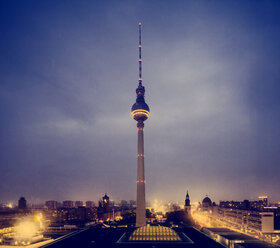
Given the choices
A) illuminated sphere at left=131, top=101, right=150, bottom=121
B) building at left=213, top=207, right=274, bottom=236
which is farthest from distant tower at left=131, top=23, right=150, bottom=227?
building at left=213, top=207, right=274, bottom=236

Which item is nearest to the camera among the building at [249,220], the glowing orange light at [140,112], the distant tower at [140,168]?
the building at [249,220]

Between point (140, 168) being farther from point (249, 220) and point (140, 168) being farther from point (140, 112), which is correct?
point (249, 220)

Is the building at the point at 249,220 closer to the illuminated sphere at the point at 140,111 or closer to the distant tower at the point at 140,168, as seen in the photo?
the distant tower at the point at 140,168

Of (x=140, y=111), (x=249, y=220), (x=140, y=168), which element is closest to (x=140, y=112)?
(x=140, y=111)

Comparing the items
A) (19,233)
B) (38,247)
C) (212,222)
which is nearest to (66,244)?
(38,247)

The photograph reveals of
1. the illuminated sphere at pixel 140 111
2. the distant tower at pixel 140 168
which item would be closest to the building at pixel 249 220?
the distant tower at pixel 140 168

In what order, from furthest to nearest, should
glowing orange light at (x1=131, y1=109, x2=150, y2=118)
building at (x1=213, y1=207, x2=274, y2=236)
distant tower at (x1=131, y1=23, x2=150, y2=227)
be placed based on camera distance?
glowing orange light at (x1=131, y1=109, x2=150, y2=118), distant tower at (x1=131, y1=23, x2=150, y2=227), building at (x1=213, y1=207, x2=274, y2=236)

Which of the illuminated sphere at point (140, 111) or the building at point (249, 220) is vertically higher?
the illuminated sphere at point (140, 111)

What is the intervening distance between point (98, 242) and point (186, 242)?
71.4 ft

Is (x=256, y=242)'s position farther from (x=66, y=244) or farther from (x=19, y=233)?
(x=19, y=233)

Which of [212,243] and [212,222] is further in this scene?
[212,222]

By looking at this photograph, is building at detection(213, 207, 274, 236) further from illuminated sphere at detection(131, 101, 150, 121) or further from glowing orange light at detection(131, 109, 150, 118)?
glowing orange light at detection(131, 109, 150, 118)

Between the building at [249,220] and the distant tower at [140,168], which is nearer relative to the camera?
the building at [249,220]

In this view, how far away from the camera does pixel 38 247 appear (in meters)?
58.3
